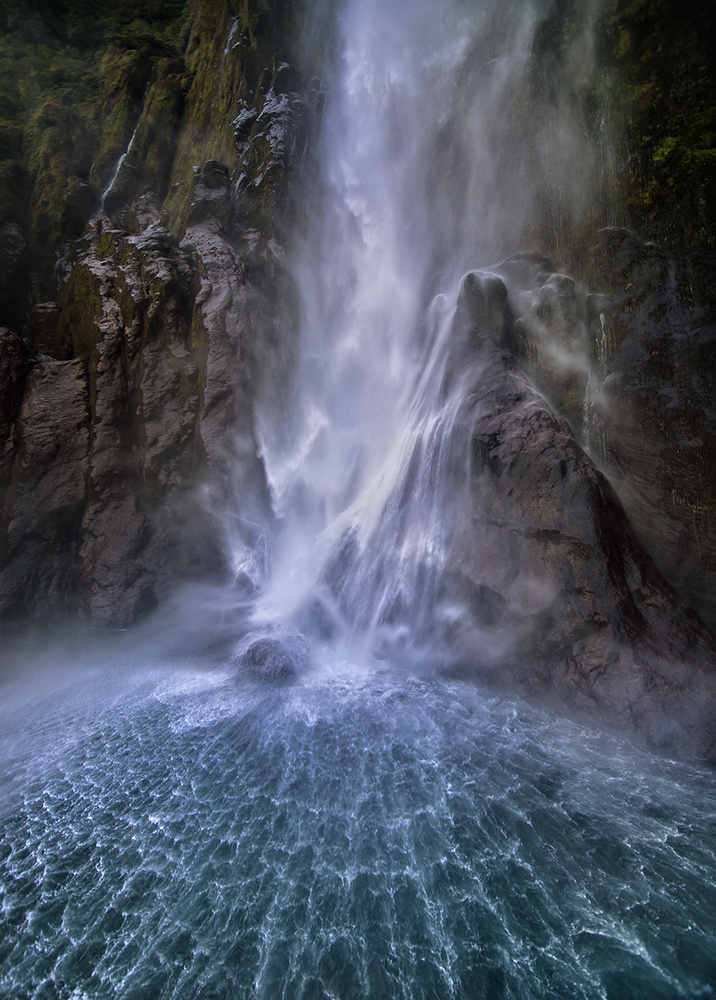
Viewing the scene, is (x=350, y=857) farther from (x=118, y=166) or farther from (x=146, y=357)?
(x=118, y=166)

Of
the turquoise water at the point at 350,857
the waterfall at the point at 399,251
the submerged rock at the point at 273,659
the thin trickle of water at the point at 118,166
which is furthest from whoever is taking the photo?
the thin trickle of water at the point at 118,166

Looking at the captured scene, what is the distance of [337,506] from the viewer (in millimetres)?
13922

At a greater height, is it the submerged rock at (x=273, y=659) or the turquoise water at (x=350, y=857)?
the submerged rock at (x=273, y=659)

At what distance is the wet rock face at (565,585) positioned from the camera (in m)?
7.49

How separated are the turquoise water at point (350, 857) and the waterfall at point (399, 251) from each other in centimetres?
364

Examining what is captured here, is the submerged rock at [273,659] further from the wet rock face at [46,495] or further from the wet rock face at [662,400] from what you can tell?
the wet rock face at [662,400]

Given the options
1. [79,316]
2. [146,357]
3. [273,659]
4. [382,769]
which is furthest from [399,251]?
[382,769]

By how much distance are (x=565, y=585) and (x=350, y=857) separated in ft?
17.0

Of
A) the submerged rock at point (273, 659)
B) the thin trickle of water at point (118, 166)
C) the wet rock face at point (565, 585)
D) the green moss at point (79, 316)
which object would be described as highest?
the thin trickle of water at point (118, 166)

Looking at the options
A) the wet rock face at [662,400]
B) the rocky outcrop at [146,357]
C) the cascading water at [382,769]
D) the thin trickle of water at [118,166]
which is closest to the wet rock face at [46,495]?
the rocky outcrop at [146,357]

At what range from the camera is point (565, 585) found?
27.7ft

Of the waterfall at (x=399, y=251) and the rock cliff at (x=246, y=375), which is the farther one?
the waterfall at (x=399, y=251)

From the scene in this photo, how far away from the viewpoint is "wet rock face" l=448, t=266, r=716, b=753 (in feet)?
24.6

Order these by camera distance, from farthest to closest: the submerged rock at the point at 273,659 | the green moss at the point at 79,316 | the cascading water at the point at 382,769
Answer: the green moss at the point at 79,316
the submerged rock at the point at 273,659
the cascading water at the point at 382,769
